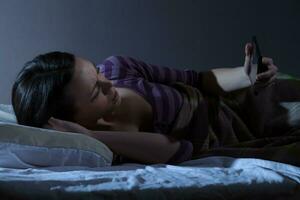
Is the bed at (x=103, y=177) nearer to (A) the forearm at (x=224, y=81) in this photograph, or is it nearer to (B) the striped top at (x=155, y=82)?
(B) the striped top at (x=155, y=82)

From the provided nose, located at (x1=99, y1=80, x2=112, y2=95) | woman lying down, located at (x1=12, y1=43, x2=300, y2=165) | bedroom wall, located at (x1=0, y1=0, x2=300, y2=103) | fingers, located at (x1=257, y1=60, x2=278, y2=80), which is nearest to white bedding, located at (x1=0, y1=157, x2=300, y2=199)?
→ woman lying down, located at (x1=12, y1=43, x2=300, y2=165)

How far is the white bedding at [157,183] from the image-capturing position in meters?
0.67

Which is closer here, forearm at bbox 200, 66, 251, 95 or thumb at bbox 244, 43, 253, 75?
thumb at bbox 244, 43, 253, 75

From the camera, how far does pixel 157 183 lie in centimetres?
71

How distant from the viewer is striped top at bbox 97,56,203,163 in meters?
1.21

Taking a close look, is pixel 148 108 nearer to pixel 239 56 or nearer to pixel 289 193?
pixel 289 193

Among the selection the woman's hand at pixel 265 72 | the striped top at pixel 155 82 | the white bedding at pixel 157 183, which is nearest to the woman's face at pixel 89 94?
the striped top at pixel 155 82

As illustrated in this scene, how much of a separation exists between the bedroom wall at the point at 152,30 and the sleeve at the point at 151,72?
642mm

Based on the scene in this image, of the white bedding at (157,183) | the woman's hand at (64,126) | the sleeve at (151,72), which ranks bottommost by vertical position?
the woman's hand at (64,126)

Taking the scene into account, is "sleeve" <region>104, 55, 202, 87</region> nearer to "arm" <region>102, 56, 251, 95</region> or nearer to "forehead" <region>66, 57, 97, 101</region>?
"arm" <region>102, 56, 251, 95</region>

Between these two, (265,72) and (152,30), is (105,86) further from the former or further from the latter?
(152,30)

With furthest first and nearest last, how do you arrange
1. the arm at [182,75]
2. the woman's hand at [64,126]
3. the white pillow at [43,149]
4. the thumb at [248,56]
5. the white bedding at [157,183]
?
the arm at [182,75]
the thumb at [248,56]
the woman's hand at [64,126]
the white pillow at [43,149]
the white bedding at [157,183]

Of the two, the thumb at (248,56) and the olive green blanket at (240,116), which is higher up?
the thumb at (248,56)

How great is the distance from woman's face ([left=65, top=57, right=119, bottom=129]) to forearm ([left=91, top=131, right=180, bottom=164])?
0.06 m
